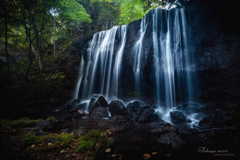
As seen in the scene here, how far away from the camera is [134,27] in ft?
36.5

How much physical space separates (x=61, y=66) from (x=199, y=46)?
17738mm

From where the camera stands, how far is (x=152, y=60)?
9.42m

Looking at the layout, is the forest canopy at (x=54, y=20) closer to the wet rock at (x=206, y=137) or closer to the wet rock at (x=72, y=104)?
the wet rock at (x=72, y=104)

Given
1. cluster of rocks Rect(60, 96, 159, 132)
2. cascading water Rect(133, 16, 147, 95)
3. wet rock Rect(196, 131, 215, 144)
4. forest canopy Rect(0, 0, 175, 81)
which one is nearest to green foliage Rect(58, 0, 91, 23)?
forest canopy Rect(0, 0, 175, 81)

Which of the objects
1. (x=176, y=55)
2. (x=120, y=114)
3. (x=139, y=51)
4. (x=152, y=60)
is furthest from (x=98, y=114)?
(x=176, y=55)

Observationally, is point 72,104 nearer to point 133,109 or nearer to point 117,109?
point 117,109

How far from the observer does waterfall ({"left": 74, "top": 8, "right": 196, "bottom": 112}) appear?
897 cm

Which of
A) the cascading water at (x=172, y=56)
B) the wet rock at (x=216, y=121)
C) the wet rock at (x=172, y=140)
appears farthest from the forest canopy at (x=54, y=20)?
the wet rock at (x=172, y=140)

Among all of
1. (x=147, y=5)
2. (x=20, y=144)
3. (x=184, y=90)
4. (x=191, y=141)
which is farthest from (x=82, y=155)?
(x=147, y=5)

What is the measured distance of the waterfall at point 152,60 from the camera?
897 centimetres

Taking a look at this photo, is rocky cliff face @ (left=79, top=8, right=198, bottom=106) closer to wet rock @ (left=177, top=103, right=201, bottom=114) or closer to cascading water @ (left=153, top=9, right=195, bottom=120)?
cascading water @ (left=153, top=9, right=195, bottom=120)

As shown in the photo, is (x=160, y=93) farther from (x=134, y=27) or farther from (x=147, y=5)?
(x=147, y=5)

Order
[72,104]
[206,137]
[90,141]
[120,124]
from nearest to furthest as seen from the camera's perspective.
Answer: [90,141] < [206,137] < [120,124] < [72,104]

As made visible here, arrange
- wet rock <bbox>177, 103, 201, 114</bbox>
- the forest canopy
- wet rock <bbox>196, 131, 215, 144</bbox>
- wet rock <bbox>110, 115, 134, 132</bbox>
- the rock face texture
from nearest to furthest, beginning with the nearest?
wet rock <bbox>196, 131, 215, 144</bbox>
wet rock <bbox>110, 115, 134, 132</bbox>
the rock face texture
wet rock <bbox>177, 103, 201, 114</bbox>
the forest canopy
